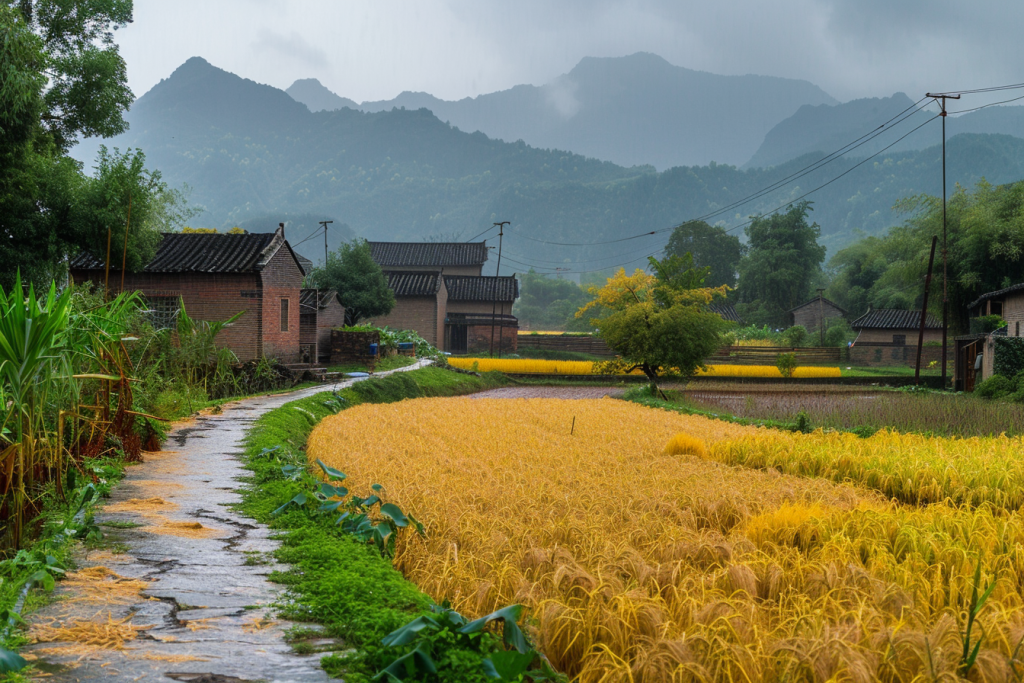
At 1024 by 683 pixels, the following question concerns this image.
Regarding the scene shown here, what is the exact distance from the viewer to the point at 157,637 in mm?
2912

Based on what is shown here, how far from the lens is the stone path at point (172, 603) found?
104 inches

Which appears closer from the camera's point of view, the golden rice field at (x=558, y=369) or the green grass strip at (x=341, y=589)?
the green grass strip at (x=341, y=589)

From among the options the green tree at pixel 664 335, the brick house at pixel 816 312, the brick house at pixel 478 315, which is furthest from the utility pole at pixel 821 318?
the green tree at pixel 664 335

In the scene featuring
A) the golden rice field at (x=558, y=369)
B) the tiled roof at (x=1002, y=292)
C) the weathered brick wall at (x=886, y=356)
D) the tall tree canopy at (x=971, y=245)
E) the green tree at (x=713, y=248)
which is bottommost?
the golden rice field at (x=558, y=369)

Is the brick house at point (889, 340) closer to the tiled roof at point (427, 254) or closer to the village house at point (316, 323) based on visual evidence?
the tiled roof at point (427, 254)

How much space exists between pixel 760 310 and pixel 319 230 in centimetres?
9940

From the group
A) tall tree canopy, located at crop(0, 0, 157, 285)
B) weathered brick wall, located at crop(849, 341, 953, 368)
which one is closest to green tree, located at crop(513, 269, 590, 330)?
weathered brick wall, located at crop(849, 341, 953, 368)

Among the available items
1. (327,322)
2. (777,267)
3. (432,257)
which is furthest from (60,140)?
(777,267)

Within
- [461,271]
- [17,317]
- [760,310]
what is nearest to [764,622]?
[17,317]

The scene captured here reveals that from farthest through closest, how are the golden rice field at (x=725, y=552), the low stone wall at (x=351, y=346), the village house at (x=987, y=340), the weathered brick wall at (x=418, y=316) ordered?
the weathered brick wall at (x=418, y=316)
the low stone wall at (x=351, y=346)
the village house at (x=987, y=340)
the golden rice field at (x=725, y=552)

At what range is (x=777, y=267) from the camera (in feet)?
208

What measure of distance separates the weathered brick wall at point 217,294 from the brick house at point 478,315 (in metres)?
22.6

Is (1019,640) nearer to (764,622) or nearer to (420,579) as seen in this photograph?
(764,622)

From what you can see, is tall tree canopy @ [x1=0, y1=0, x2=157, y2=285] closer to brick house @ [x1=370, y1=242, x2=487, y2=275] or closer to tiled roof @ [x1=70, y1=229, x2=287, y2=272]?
tiled roof @ [x1=70, y1=229, x2=287, y2=272]
